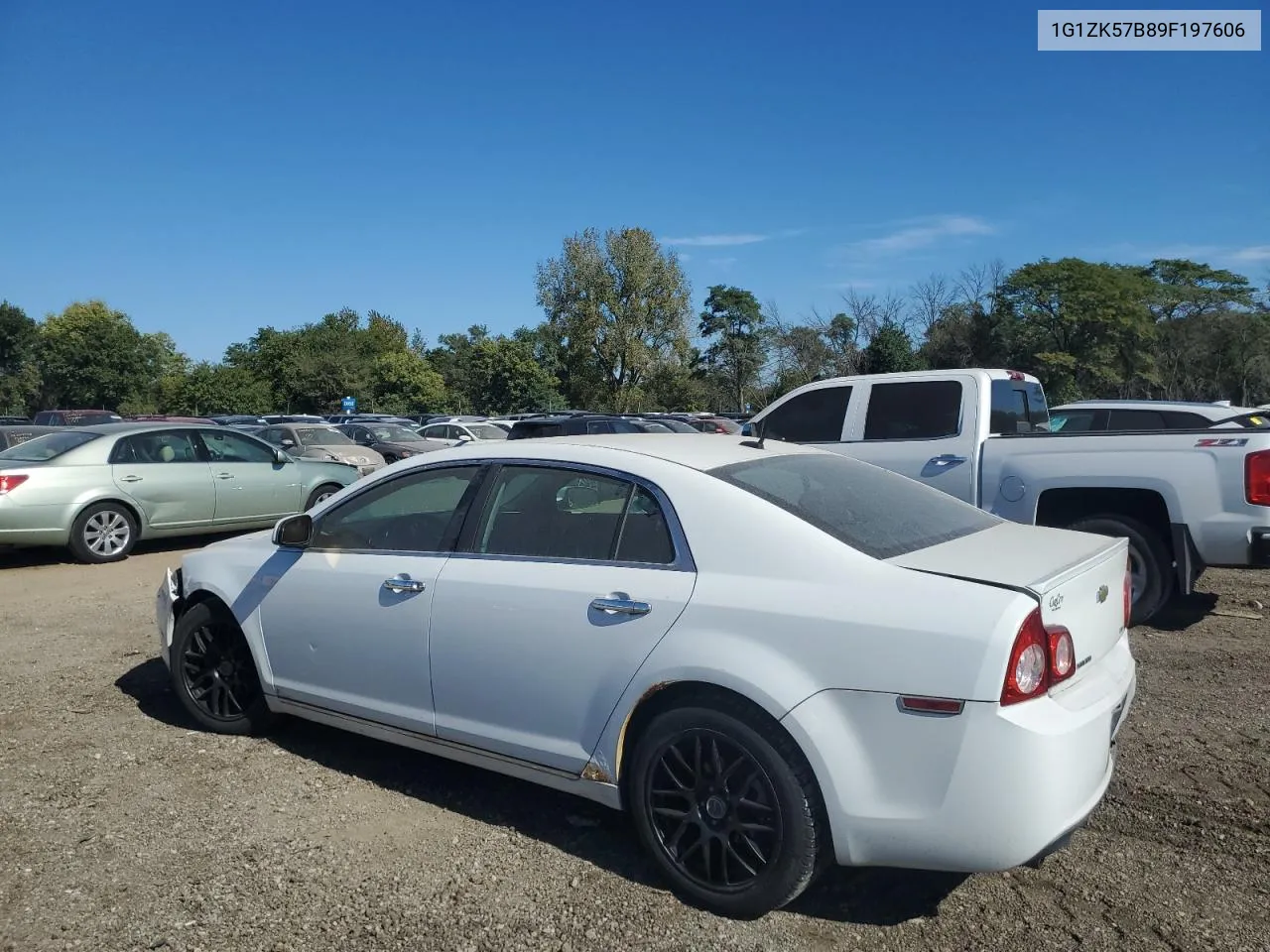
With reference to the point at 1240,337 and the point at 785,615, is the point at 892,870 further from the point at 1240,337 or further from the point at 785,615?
the point at 1240,337

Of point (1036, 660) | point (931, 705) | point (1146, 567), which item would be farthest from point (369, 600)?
point (1146, 567)

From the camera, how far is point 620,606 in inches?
131

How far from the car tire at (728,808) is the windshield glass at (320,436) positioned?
1877 centimetres

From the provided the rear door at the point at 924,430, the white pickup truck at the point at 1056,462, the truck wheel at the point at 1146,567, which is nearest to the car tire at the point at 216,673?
the white pickup truck at the point at 1056,462

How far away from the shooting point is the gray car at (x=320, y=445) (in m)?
17.7

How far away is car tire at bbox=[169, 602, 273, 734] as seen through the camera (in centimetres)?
471

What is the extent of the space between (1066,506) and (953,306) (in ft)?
139

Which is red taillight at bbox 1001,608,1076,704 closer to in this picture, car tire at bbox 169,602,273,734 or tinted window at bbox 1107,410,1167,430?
car tire at bbox 169,602,273,734

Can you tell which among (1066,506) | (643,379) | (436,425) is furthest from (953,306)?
(1066,506)

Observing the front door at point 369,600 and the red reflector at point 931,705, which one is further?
the front door at point 369,600

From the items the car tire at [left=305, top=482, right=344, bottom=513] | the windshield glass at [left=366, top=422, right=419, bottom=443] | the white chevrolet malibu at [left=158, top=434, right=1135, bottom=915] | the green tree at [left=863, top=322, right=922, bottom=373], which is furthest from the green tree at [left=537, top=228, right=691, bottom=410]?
the white chevrolet malibu at [left=158, top=434, right=1135, bottom=915]

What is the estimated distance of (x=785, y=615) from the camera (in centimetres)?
301

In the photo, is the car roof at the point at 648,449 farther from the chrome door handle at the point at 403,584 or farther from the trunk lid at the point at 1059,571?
the trunk lid at the point at 1059,571

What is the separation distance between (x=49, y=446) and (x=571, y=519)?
8.90 m
